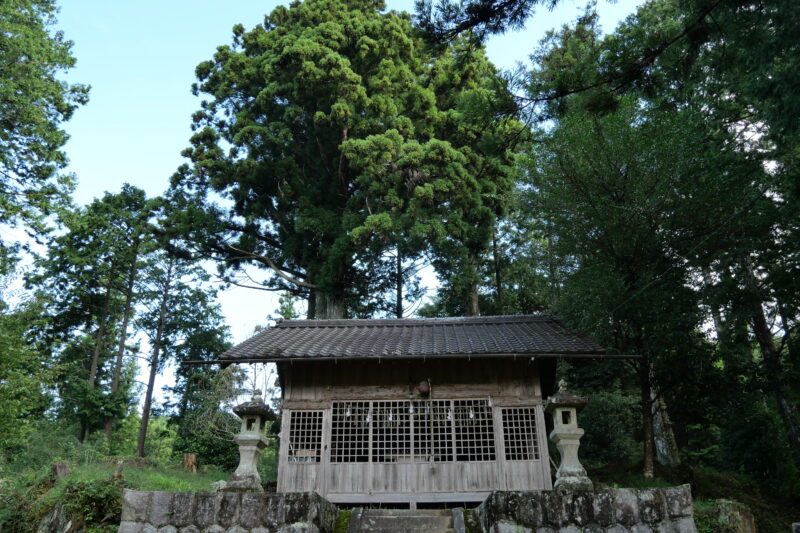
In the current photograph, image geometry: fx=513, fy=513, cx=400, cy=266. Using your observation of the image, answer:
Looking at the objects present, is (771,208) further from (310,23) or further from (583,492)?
(310,23)

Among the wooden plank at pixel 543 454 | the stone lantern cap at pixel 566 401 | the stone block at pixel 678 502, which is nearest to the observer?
the stone block at pixel 678 502

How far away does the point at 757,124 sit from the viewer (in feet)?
37.2

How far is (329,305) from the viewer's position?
17.3m

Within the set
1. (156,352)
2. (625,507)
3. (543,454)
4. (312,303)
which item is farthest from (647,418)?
(156,352)

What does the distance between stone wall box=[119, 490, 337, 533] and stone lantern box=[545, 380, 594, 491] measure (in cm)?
412

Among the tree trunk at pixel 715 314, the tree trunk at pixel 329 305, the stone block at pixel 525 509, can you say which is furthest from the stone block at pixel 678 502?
the tree trunk at pixel 329 305

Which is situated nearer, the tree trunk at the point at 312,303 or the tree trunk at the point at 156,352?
the tree trunk at the point at 312,303

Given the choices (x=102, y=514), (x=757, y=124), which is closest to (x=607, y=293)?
(x=757, y=124)

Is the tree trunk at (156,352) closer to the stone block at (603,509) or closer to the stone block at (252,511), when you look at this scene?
the stone block at (252,511)

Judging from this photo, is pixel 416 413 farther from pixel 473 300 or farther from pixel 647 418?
pixel 473 300

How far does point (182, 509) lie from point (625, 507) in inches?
183

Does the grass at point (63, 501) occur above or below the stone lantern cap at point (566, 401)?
below

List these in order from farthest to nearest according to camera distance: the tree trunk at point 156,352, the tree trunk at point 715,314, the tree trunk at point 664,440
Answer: the tree trunk at point 156,352 → the tree trunk at point 664,440 → the tree trunk at point 715,314

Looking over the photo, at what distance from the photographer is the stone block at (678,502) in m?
5.19
